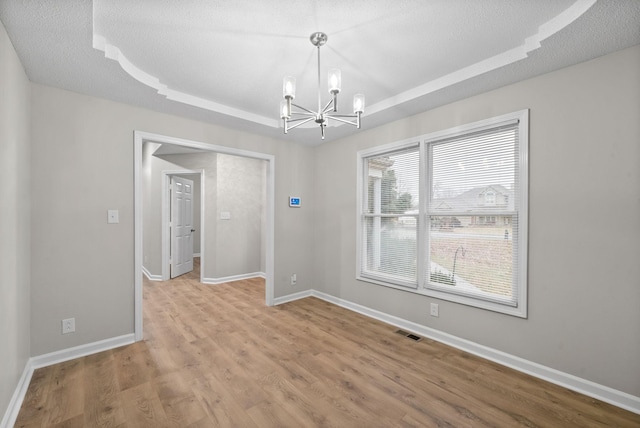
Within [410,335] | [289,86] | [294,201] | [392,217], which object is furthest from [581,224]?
[294,201]

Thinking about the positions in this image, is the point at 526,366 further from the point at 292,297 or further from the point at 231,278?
the point at 231,278

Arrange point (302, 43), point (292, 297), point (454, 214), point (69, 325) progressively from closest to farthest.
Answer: point (302, 43) < point (69, 325) < point (454, 214) < point (292, 297)

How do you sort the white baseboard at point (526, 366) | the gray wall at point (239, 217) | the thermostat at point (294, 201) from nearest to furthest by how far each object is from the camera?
the white baseboard at point (526, 366) < the thermostat at point (294, 201) < the gray wall at point (239, 217)

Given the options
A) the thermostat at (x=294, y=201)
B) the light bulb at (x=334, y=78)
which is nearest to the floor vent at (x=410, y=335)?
the thermostat at (x=294, y=201)

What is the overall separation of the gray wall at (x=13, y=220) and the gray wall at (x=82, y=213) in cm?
11

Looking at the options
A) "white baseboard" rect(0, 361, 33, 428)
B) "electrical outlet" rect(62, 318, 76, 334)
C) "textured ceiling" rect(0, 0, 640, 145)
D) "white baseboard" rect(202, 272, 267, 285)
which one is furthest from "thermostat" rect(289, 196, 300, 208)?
"white baseboard" rect(0, 361, 33, 428)

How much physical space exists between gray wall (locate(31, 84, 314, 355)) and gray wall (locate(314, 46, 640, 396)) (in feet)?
11.3

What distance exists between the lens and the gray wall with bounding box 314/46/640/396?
1859 millimetres

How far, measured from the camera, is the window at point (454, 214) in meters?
2.41

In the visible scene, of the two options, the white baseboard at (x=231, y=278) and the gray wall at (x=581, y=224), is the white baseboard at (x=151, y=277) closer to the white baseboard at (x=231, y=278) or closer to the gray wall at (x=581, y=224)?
the white baseboard at (x=231, y=278)

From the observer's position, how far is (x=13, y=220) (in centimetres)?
186

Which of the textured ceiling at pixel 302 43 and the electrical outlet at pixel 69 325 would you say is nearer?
the textured ceiling at pixel 302 43

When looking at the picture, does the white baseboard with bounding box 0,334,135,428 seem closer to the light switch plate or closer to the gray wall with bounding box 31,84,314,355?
the gray wall with bounding box 31,84,314,355

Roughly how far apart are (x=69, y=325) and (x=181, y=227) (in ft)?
11.4
